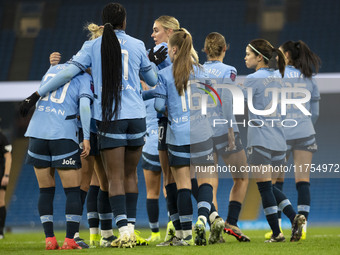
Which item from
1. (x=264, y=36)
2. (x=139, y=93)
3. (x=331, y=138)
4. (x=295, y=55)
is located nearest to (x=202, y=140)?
(x=139, y=93)

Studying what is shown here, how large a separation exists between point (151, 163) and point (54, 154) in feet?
4.20

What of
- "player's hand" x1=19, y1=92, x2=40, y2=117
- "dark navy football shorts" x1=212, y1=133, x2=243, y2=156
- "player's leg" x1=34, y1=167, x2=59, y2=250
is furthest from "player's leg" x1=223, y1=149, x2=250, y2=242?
"player's hand" x1=19, y1=92, x2=40, y2=117

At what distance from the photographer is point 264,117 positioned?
542 cm

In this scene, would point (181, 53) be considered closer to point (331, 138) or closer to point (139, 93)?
point (139, 93)

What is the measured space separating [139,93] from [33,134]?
0.90 m

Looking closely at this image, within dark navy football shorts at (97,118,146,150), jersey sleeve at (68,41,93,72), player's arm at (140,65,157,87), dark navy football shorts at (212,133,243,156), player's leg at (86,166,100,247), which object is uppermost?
jersey sleeve at (68,41,93,72)

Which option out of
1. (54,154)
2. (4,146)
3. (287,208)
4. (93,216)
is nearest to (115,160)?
(54,154)

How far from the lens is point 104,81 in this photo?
4.59m

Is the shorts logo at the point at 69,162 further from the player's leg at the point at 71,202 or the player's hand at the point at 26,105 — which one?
the player's hand at the point at 26,105

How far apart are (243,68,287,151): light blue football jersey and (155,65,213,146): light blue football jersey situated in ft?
1.93

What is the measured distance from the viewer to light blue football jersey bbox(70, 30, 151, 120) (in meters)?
4.62

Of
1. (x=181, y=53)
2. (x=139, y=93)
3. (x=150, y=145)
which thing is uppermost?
(x=181, y=53)

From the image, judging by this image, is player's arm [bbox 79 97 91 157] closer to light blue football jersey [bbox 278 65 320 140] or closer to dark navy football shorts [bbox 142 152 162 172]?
dark navy football shorts [bbox 142 152 162 172]

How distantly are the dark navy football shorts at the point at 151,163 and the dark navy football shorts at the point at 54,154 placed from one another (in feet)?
3.68
